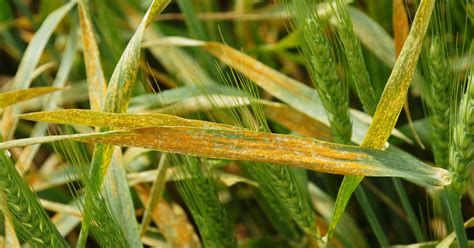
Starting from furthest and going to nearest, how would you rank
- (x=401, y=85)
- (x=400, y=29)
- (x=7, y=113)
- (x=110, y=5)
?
(x=110, y=5), (x=7, y=113), (x=400, y=29), (x=401, y=85)

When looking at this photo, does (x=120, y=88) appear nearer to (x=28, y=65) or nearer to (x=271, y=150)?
(x=271, y=150)

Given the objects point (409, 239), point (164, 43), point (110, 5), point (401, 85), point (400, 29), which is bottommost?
point (409, 239)

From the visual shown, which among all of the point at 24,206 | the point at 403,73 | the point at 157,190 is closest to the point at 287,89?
the point at 157,190

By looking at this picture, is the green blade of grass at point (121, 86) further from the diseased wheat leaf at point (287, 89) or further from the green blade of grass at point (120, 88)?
the diseased wheat leaf at point (287, 89)

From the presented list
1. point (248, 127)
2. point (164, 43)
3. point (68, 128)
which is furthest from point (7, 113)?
point (248, 127)

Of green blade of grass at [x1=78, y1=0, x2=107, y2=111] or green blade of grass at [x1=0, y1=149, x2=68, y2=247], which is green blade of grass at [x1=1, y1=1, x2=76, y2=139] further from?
green blade of grass at [x1=0, y1=149, x2=68, y2=247]

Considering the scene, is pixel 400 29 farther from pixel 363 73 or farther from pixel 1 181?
pixel 1 181

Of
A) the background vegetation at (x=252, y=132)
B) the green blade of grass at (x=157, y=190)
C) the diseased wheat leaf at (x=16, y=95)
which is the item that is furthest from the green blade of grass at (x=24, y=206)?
the green blade of grass at (x=157, y=190)
